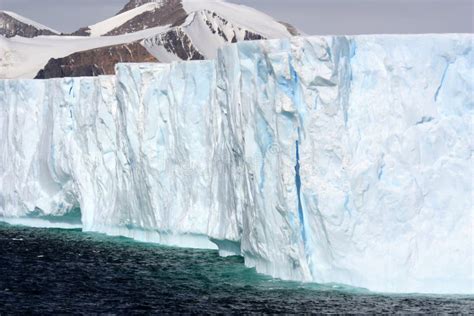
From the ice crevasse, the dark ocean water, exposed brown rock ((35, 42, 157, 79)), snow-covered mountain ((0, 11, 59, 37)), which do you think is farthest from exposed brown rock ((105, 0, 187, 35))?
the ice crevasse

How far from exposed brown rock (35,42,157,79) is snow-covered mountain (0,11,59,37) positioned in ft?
→ 96.7

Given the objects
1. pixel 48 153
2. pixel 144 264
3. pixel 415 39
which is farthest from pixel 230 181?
pixel 48 153

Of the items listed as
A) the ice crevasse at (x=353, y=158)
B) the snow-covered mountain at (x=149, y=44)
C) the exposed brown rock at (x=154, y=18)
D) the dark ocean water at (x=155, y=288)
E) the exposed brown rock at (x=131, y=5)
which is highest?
the exposed brown rock at (x=131, y=5)

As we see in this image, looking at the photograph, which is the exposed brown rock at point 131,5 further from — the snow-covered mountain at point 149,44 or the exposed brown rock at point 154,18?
the snow-covered mountain at point 149,44

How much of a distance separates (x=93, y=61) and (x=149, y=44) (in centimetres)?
488

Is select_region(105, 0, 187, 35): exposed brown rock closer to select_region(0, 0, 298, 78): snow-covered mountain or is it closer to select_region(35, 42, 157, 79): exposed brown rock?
select_region(0, 0, 298, 78): snow-covered mountain

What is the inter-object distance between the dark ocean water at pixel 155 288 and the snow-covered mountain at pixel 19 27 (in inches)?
2547

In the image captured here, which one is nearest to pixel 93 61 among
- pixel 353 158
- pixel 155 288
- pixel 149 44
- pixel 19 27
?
pixel 149 44

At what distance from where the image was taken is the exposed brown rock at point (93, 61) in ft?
198

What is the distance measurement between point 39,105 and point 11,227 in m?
4.03

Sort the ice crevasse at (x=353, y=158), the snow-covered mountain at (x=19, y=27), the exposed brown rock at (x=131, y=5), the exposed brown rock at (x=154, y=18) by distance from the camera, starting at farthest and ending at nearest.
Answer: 1. the exposed brown rock at (x=131, y=5)
2. the snow-covered mountain at (x=19, y=27)
3. the exposed brown rock at (x=154, y=18)
4. the ice crevasse at (x=353, y=158)

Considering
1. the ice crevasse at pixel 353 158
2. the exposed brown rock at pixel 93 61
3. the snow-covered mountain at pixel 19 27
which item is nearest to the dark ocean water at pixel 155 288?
the ice crevasse at pixel 353 158

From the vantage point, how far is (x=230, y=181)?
25.3 metres

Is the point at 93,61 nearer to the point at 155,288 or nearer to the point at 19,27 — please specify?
the point at 19,27
